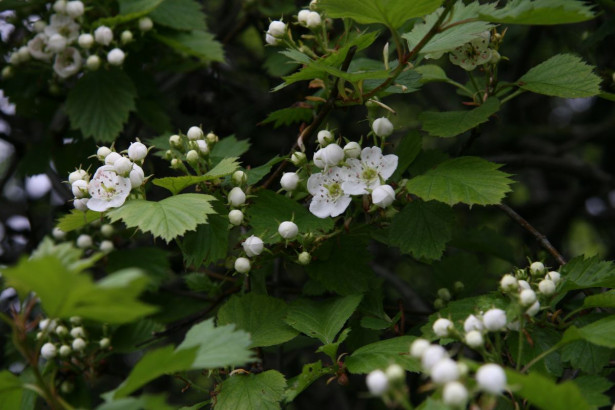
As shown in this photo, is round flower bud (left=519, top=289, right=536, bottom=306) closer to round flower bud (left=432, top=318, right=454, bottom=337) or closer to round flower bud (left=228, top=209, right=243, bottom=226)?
round flower bud (left=432, top=318, right=454, bottom=337)

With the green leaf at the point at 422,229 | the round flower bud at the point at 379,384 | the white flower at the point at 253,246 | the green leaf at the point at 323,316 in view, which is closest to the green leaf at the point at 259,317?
the green leaf at the point at 323,316

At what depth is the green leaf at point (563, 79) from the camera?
2293 mm

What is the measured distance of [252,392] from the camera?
2.13m

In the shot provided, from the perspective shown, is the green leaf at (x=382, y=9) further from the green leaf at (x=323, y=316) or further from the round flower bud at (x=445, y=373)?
the round flower bud at (x=445, y=373)

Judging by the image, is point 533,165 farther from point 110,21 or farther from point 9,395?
point 9,395

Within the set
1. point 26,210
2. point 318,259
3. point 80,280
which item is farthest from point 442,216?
point 26,210

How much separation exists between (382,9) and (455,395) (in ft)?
3.80

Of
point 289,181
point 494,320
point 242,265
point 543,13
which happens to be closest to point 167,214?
point 242,265

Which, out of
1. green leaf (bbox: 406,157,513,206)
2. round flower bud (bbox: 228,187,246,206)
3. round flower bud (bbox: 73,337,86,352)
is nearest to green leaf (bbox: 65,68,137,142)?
round flower bud (bbox: 73,337,86,352)

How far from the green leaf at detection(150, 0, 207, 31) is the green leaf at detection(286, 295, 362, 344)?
4.70ft

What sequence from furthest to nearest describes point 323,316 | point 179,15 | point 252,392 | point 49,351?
point 179,15 < point 49,351 < point 323,316 < point 252,392

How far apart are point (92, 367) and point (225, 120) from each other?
64.2 inches

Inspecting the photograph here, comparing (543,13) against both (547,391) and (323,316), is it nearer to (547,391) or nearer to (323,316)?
(547,391)

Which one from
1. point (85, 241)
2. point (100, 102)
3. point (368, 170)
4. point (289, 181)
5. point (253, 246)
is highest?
point (368, 170)
